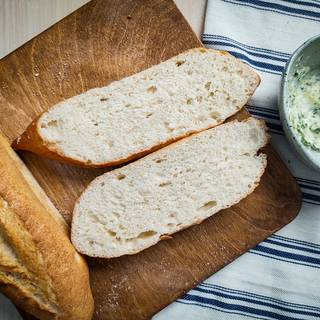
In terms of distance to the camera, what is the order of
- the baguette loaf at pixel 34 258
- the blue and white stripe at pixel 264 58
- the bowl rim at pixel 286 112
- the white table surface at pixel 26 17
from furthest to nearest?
1. the blue and white stripe at pixel 264 58
2. the white table surface at pixel 26 17
3. the bowl rim at pixel 286 112
4. the baguette loaf at pixel 34 258

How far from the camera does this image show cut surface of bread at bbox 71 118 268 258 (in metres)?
2.29

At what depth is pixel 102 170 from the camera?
2375 mm

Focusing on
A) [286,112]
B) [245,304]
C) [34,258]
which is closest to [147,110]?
[286,112]

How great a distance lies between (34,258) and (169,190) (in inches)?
25.5

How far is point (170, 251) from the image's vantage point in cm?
239

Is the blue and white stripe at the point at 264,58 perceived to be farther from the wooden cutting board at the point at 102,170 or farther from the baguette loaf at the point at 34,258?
the baguette loaf at the point at 34,258

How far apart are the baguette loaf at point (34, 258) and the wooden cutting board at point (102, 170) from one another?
17 centimetres

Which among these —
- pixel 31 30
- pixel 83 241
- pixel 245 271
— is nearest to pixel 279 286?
pixel 245 271

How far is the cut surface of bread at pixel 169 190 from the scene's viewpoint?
7.52ft

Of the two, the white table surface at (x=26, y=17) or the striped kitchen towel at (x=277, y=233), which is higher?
the white table surface at (x=26, y=17)

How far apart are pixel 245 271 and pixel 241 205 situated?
31 centimetres

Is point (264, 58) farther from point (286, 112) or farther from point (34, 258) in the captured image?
point (34, 258)

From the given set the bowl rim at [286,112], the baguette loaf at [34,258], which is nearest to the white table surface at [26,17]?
the baguette loaf at [34,258]

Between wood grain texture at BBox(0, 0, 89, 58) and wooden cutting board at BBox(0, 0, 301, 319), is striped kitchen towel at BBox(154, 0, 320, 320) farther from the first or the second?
wood grain texture at BBox(0, 0, 89, 58)
